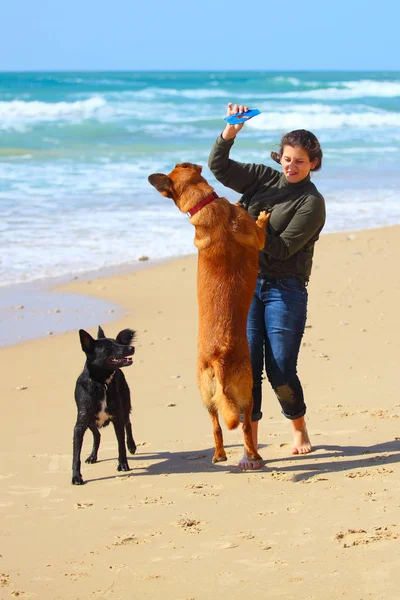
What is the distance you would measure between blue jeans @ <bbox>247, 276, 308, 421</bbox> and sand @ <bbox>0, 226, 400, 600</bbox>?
18.6 inches

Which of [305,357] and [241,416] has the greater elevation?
[241,416]

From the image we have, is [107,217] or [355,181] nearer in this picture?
[107,217]

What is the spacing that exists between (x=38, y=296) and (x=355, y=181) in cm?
1112

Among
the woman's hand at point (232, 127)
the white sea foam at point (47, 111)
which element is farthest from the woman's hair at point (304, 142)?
the white sea foam at point (47, 111)

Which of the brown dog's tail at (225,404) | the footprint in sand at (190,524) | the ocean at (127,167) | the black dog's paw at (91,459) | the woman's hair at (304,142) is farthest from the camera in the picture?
the ocean at (127,167)

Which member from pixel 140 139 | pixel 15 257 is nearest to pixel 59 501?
pixel 15 257

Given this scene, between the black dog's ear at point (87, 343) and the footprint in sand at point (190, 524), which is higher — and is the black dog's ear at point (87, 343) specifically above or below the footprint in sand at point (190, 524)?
above

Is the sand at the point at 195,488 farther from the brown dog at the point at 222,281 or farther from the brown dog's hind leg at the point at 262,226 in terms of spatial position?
the brown dog's hind leg at the point at 262,226

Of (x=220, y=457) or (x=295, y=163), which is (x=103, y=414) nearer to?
(x=220, y=457)

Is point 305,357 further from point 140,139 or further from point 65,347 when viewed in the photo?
point 140,139

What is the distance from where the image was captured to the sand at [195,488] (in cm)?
349

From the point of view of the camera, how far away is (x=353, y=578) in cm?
335

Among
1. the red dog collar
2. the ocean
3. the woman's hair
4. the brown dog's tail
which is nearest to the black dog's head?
the brown dog's tail

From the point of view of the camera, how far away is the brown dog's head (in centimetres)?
452
